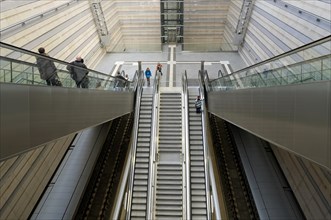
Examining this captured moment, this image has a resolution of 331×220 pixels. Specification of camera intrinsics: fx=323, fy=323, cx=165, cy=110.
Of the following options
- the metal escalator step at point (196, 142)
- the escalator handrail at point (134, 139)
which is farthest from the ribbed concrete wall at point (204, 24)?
the metal escalator step at point (196, 142)

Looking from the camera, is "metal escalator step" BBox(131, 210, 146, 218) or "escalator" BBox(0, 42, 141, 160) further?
"metal escalator step" BBox(131, 210, 146, 218)

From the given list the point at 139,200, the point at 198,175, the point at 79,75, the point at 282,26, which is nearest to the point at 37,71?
the point at 79,75

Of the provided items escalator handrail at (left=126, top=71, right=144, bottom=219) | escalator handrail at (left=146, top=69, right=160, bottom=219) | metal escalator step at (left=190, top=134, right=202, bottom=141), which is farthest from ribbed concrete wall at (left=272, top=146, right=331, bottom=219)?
escalator handrail at (left=126, top=71, right=144, bottom=219)

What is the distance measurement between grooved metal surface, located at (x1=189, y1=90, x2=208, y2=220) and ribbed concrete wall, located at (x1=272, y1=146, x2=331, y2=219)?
2.68m

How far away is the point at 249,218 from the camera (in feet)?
30.1

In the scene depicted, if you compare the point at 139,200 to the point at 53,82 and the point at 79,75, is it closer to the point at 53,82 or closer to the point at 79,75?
the point at 79,75

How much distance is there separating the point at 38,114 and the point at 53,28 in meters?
9.70

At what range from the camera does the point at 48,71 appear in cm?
507

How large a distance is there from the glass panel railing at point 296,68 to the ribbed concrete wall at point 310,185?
122 inches

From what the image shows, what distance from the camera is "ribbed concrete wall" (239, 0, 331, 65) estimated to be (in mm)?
10141

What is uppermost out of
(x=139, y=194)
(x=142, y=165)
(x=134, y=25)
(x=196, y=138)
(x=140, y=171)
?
(x=134, y=25)

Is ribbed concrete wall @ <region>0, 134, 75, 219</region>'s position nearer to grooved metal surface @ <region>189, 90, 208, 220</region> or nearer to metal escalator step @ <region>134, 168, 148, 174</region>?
metal escalator step @ <region>134, 168, 148, 174</region>

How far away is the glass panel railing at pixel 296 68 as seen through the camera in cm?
385

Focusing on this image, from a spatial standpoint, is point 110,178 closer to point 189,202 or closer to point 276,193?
point 189,202
